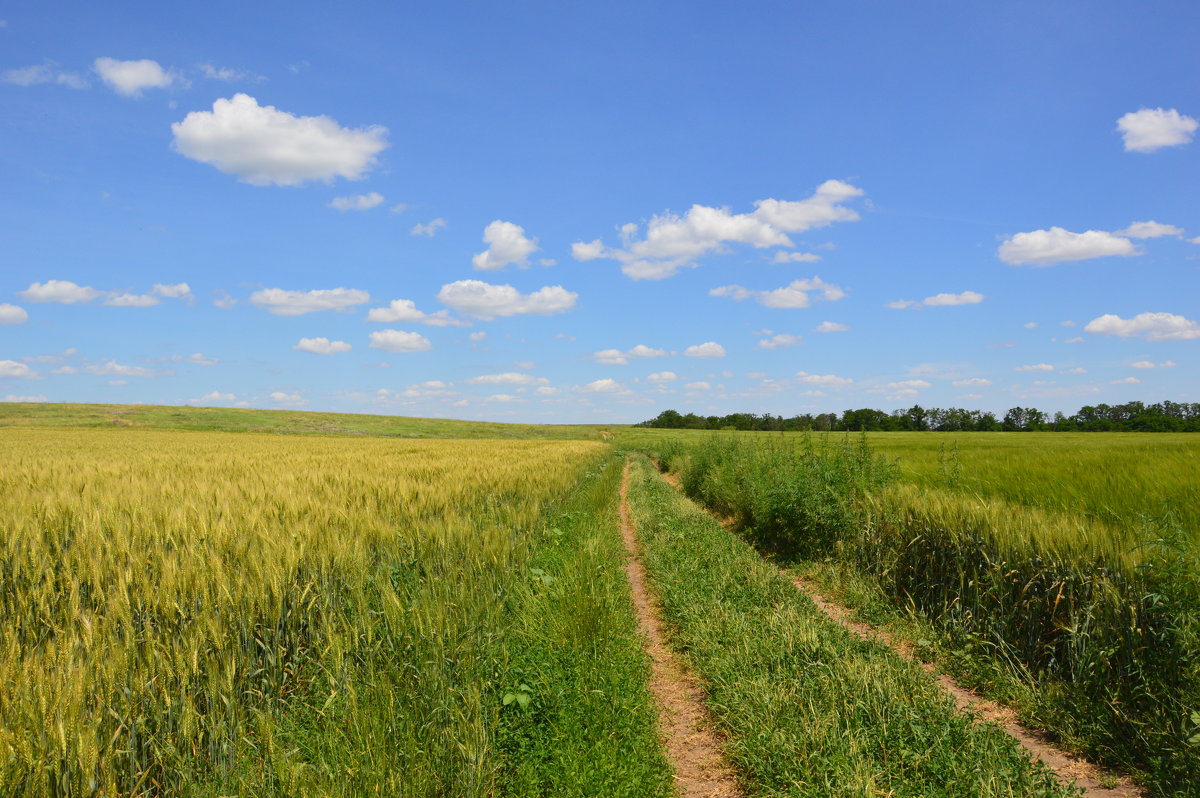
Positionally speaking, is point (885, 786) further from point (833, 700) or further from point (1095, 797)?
point (1095, 797)

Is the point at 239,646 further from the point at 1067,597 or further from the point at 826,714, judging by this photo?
the point at 1067,597

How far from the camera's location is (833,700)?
14.1ft

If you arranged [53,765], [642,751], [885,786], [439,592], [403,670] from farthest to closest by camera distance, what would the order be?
1. [439,592]
2. [403,670]
3. [642,751]
4. [885,786]
5. [53,765]

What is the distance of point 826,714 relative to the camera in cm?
418

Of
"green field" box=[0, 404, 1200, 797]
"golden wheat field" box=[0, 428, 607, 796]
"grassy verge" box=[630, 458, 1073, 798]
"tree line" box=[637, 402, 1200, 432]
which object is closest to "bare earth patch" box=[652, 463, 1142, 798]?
"green field" box=[0, 404, 1200, 797]

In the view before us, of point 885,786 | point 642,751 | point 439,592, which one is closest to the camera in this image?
point 885,786

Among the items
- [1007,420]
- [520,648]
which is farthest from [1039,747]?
[1007,420]

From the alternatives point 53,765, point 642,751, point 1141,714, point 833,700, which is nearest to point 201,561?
point 53,765

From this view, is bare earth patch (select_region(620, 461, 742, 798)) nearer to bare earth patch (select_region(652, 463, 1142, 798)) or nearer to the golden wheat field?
the golden wheat field

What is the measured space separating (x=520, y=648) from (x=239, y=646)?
2211 mm

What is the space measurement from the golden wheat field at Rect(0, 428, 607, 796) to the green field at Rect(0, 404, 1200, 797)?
0.03 metres

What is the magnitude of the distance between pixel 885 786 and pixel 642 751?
147 centimetres

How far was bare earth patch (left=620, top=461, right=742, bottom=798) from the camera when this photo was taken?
3826 millimetres

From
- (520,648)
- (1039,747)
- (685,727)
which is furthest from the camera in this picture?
(520,648)
